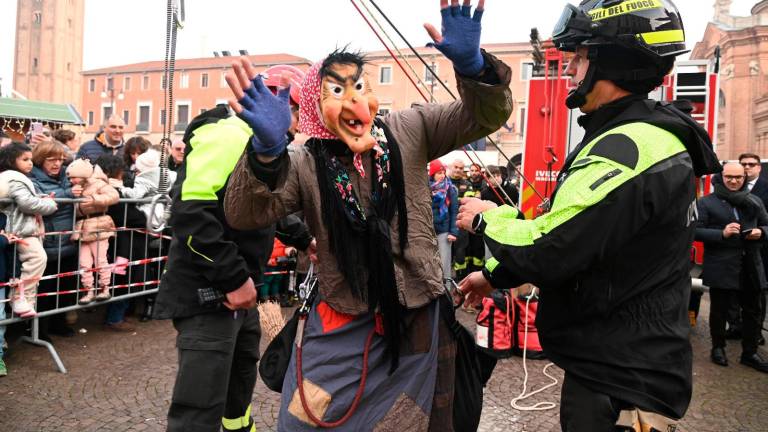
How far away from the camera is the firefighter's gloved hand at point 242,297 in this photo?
2594 mm

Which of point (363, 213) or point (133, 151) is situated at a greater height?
point (133, 151)

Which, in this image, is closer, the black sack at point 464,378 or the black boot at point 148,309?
the black sack at point 464,378

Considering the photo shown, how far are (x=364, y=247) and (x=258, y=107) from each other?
613 mm

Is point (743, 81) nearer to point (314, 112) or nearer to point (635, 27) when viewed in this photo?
point (635, 27)

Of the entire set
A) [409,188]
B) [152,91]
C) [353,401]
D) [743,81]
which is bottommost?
[353,401]

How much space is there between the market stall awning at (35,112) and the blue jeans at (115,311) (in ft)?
45.6

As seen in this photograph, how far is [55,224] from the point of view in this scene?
545cm

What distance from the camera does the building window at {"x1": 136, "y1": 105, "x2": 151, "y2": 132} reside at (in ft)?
222

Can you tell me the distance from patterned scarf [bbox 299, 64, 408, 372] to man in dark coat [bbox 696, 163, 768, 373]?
15.5ft

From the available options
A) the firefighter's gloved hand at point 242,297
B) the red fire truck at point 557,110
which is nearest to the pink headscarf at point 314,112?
the firefighter's gloved hand at point 242,297

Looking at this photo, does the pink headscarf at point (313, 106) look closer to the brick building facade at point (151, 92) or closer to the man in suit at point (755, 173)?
the man in suit at point (755, 173)

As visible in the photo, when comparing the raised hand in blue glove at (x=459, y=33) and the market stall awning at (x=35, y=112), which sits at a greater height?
the market stall awning at (x=35, y=112)

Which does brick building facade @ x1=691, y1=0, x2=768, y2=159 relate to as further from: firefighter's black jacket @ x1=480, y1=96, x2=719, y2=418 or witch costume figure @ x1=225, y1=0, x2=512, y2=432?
witch costume figure @ x1=225, y1=0, x2=512, y2=432

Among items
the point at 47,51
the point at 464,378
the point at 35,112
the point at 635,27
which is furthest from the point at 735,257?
the point at 47,51
